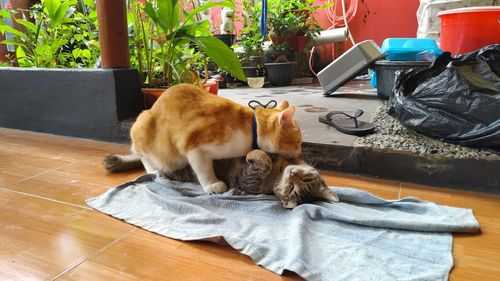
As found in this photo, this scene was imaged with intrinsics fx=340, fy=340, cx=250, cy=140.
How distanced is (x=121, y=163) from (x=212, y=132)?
1.72 feet

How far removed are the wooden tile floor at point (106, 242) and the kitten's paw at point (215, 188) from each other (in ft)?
0.86

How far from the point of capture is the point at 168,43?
185 cm

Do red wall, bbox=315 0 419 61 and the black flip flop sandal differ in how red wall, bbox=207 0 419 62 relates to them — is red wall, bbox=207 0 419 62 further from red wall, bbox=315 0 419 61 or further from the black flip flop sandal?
the black flip flop sandal

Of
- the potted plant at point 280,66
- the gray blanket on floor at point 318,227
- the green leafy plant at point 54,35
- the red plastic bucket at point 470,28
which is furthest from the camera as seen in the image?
the potted plant at point 280,66

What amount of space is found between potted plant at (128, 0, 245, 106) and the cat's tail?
0.62m

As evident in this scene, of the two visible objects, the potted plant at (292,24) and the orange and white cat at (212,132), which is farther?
the potted plant at (292,24)

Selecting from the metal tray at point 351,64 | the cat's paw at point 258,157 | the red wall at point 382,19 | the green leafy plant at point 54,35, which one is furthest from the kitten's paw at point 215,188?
the red wall at point 382,19

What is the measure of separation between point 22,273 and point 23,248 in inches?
4.7

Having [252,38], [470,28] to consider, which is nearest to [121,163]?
[470,28]

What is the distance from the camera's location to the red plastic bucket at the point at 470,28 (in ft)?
6.98

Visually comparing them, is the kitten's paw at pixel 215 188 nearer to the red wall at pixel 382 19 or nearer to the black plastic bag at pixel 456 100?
the black plastic bag at pixel 456 100

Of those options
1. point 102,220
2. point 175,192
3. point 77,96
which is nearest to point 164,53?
point 77,96

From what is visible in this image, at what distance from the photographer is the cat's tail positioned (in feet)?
4.57

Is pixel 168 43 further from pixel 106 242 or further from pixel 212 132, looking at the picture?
pixel 106 242
